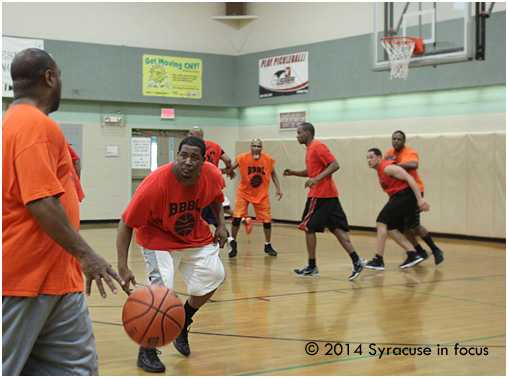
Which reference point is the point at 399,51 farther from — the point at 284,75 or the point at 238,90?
the point at 238,90

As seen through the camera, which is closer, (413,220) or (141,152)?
(413,220)

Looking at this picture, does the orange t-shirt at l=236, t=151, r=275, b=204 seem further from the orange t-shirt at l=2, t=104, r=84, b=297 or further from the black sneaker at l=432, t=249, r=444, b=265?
the orange t-shirt at l=2, t=104, r=84, b=297

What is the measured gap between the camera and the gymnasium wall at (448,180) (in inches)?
534

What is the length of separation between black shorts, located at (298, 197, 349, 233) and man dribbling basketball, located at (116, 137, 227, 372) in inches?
150

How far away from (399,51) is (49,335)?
10926 mm

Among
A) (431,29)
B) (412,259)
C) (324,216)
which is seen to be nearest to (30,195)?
(324,216)

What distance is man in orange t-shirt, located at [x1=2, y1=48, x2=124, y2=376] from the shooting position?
269 centimetres

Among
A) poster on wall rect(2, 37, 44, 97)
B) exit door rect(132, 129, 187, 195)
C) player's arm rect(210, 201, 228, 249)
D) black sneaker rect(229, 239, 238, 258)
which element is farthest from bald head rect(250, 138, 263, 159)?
poster on wall rect(2, 37, 44, 97)

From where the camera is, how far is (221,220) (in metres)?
5.28

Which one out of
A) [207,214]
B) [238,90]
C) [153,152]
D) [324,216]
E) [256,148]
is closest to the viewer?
[324,216]

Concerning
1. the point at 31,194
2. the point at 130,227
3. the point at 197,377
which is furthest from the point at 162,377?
the point at 31,194

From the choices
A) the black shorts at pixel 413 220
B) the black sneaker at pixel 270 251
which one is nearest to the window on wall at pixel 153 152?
the black sneaker at pixel 270 251

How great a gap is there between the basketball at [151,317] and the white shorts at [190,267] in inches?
38.8

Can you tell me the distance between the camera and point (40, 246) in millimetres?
2795
